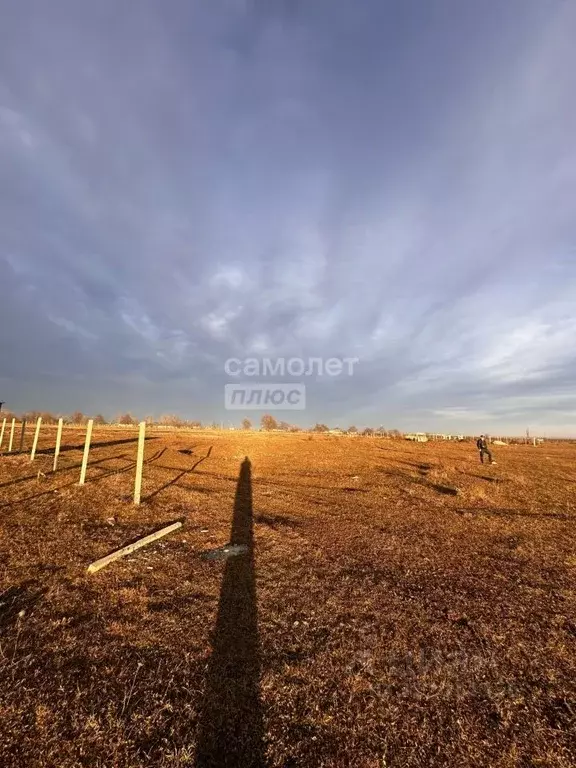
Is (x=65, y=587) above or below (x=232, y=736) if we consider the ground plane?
above

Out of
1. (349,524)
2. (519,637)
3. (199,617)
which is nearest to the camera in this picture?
(519,637)

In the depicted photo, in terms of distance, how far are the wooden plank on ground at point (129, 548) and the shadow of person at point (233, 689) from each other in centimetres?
234

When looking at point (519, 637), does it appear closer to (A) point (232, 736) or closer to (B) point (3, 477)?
(A) point (232, 736)

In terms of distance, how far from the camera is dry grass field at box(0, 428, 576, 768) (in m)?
3.63

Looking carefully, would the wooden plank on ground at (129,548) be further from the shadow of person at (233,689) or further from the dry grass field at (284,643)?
the shadow of person at (233,689)

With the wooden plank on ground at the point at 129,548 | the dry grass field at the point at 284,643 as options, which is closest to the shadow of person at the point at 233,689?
the dry grass field at the point at 284,643

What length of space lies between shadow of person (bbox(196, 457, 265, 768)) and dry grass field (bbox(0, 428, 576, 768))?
0.07ft

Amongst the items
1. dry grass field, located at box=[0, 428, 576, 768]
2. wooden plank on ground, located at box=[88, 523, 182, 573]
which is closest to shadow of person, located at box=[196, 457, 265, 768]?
Answer: dry grass field, located at box=[0, 428, 576, 768]

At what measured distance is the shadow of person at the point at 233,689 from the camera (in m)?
3.53

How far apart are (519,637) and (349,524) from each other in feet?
21.2

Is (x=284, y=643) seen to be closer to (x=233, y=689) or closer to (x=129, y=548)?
(x=233, y=689)

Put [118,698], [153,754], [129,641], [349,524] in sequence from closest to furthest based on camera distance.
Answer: [153,754] → [118,698] → [129,641] → [349,524]

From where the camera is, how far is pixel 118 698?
4055 millimetres

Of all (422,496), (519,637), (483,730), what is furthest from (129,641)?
(422,496)
